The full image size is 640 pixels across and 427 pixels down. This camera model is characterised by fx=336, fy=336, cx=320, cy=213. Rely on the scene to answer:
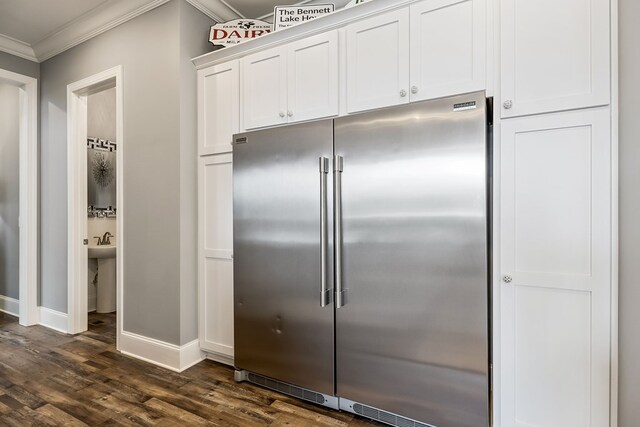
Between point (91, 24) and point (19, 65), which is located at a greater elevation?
point (91, 24)

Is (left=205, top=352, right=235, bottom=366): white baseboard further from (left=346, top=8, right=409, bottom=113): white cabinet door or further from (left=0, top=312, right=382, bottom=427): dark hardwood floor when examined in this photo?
(left=346, top=8, right=409, bottom=113): white cabinet door

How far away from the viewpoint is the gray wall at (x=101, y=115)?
4.04 m

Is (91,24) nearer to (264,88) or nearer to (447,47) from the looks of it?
(264,88)

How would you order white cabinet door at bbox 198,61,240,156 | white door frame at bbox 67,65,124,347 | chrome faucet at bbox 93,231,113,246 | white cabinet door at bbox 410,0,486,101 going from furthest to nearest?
1. chrome faucet at bbox 93,231,113,246
2. white door frame at bbox 67,65,124,347
3. white cabinet door at bbox 198,61,240,156
4. white cabinet door at bbox 410,0,486,101

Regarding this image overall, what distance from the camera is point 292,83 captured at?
2146 mm

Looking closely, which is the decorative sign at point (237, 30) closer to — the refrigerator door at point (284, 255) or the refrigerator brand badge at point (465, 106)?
the refrigerator door at point (284, 255)

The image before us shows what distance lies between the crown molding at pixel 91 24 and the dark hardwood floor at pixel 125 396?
2.73 m

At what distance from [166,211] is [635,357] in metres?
2.79

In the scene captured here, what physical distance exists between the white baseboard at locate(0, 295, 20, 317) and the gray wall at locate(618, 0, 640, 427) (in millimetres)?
5029

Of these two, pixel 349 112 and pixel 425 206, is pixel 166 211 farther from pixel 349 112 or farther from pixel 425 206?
pixel 425 206

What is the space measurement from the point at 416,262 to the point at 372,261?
0.23 meters

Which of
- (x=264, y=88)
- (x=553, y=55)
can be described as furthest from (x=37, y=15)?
(x=553, y=55)

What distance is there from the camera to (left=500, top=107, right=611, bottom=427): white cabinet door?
4.63ft

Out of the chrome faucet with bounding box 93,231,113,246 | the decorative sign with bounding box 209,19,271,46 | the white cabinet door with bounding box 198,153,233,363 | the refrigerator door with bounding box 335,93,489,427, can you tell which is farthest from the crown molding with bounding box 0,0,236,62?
the chrome faucet with bounding box 93,231,113,246
